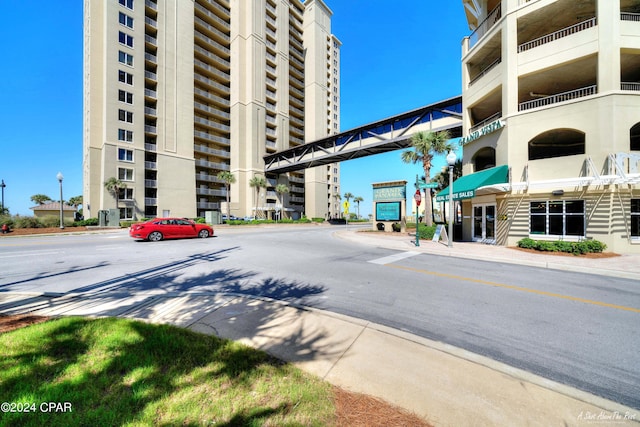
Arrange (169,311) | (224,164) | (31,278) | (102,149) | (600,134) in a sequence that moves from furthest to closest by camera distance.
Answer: (224,164) < (102,149) < (600,134) < (31,278) < (169,311)

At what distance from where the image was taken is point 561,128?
13.4 m

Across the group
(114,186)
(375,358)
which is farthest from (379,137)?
(114,186)

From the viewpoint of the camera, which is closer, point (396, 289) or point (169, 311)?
point (169, 311)

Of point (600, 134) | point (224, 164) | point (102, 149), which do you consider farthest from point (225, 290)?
point (224, 164)

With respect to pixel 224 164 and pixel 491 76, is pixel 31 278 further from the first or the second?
pixel 224 164

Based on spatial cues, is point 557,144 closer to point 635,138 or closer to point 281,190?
point 635,138

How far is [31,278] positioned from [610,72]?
25.0 m

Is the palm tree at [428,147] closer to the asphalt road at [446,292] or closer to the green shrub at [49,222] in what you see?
the asphalt road at [446,292]

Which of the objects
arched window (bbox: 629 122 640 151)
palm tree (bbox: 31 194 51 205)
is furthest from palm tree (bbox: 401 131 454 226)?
palm tree (bbox: 31 194 51 205)

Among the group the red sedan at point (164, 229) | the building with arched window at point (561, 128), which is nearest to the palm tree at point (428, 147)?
the building with arched window at point (561, 128)

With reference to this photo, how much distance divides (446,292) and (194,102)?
55563 millimetres

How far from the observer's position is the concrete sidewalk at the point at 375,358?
2.38 meters

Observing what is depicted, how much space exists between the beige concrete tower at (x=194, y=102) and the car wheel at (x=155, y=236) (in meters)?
27.1

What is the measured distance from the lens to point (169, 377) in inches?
104
